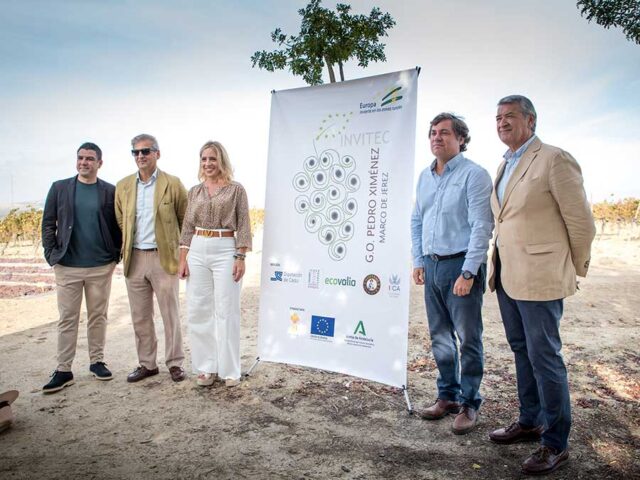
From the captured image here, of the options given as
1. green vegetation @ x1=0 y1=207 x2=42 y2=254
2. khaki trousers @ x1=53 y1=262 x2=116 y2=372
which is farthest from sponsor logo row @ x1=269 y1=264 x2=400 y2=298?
green vegetation @ x1=0 y1=207 x2=42 y2=254

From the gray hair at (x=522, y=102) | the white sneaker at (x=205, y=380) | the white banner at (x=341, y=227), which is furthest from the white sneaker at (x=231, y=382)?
the gray hair at (x=522, y=102)

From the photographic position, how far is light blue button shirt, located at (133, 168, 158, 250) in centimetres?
419

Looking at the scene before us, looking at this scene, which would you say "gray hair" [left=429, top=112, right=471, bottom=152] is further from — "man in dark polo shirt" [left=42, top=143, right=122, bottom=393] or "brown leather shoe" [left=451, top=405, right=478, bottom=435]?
"man in dark polo shirt" [left=42, top=143, right=122, bottom=393]

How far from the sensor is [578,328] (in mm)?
5875

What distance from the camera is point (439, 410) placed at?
11.1 feet

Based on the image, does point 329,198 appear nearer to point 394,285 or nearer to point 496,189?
point 394,285

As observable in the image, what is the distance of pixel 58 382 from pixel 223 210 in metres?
2.09

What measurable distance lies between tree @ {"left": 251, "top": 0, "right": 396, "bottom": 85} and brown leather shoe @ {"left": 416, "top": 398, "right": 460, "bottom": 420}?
4589 millimetres

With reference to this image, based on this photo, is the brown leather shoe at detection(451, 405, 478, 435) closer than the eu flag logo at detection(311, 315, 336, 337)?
Yes

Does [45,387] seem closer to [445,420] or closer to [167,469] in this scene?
[167,469]

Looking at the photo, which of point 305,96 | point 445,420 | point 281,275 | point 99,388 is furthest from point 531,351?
point 99,388

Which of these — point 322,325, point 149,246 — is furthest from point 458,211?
point 149,246

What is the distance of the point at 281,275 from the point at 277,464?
1724 millimetres

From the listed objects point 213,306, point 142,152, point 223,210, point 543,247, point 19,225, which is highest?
point 142,152
